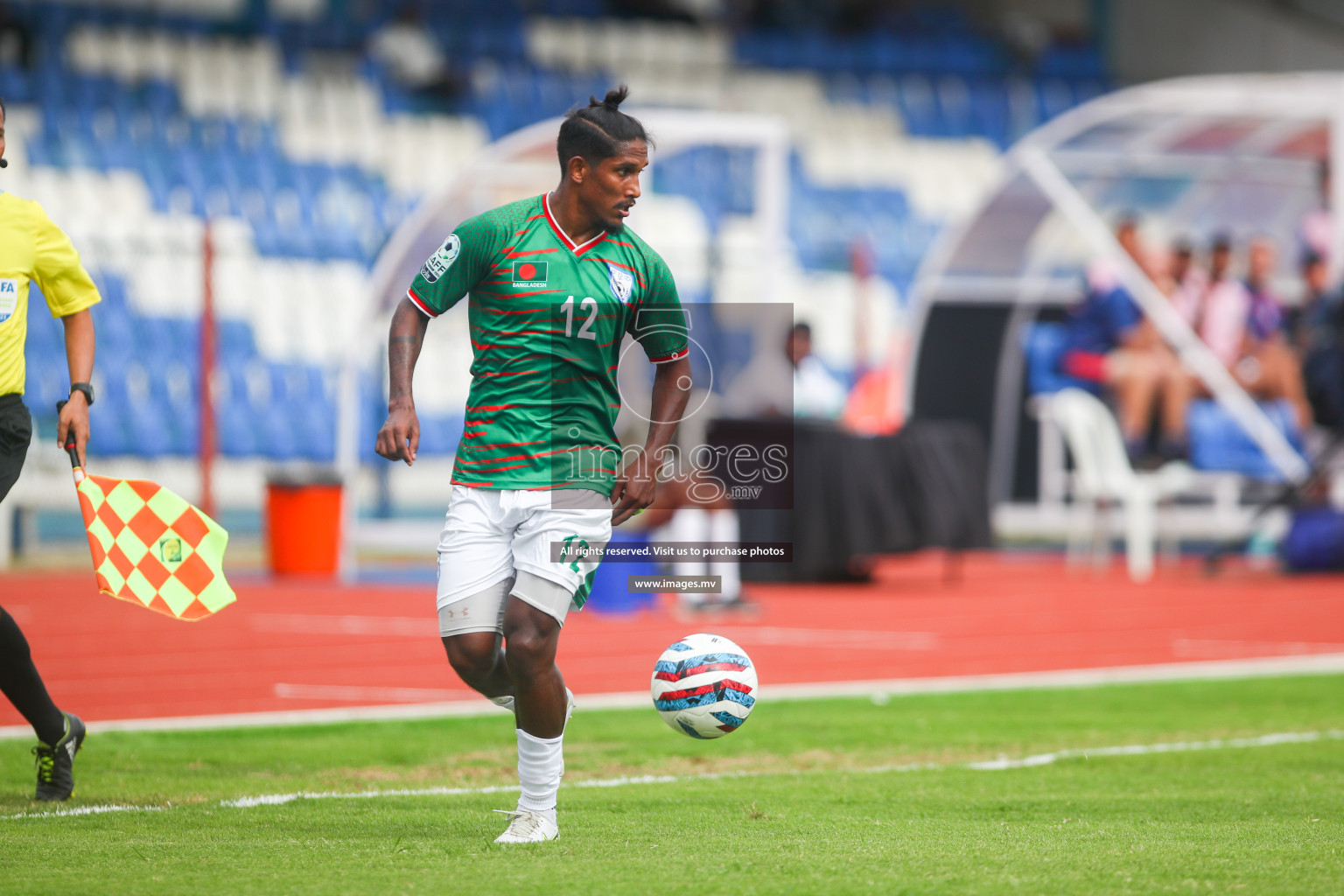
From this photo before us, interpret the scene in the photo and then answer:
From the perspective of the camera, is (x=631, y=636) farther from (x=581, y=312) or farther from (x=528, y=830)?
(x=581, y=312)

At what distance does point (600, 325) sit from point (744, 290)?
11188mm

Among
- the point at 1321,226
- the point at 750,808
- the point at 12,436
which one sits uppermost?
the point at 1321,226

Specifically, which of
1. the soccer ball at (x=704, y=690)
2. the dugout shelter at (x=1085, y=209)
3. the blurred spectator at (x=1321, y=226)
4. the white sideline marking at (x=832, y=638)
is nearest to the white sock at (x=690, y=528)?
the white sideline marking at (x=832, y=638)

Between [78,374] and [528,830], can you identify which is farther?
[78,374]

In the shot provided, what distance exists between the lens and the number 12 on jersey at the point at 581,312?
502cm

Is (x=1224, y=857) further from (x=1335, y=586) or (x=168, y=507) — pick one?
(x=1335, y=586)

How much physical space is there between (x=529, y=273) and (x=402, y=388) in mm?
512

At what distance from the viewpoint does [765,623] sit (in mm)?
11859

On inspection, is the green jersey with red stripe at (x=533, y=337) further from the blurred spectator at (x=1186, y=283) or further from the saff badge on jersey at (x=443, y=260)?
the blurred spectator at (x=1186, y=283)

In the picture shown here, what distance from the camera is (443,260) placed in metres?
5.07

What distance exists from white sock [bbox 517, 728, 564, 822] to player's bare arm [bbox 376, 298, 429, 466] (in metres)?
0.90

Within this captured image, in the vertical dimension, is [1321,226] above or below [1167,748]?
above

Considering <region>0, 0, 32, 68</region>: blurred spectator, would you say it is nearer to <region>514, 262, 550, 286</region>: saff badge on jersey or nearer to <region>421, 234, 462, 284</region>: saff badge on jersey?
<region>421, 234, 462, 284</region>: saff badge on jersey

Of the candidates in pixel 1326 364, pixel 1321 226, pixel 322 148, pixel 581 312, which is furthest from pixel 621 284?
pixel 322 148
